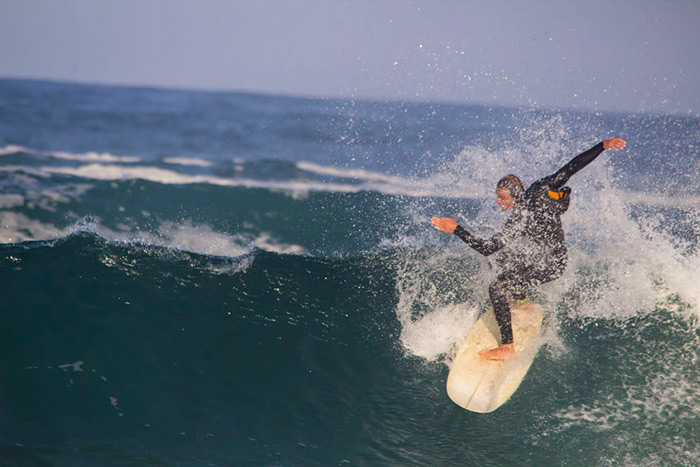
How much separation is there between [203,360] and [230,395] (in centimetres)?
53

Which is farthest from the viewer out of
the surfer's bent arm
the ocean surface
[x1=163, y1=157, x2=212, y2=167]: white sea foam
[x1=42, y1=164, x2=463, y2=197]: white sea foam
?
[x1=163, y1=157, x2=212, y2=167]: white sea foam

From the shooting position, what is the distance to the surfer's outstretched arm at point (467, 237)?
4.12 m

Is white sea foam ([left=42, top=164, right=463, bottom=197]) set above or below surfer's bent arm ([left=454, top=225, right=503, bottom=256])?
below

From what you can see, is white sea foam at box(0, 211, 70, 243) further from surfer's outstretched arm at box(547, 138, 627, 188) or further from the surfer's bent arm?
surfer's outstretched arm at box(547, 138, 627, 188)

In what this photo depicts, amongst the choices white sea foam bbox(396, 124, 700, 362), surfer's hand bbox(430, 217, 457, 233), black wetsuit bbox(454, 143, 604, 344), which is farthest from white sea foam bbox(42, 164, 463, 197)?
surfer's hand bbox(430, 217, 457, 233)

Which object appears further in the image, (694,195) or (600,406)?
(694,195)

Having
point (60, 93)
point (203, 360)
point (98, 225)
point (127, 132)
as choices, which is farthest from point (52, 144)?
point (203, 360)

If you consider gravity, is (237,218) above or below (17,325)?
above

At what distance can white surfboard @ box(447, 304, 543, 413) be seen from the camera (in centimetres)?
427

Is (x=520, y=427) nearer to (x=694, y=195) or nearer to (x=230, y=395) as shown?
(x=230, y=395)

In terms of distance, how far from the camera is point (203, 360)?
16.0ft

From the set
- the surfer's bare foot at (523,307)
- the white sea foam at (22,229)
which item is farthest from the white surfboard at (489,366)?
the white sea foam at (22,229)

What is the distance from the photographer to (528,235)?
429cm

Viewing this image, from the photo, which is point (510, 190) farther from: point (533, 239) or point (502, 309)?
point (502, 309)
